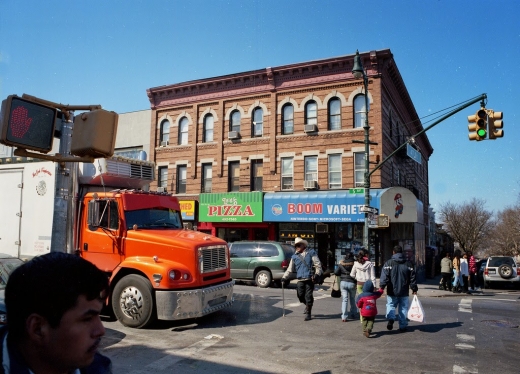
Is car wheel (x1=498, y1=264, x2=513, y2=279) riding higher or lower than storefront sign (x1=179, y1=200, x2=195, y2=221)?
lower

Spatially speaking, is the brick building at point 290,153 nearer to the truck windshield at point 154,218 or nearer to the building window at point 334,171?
the building window at point 334,171

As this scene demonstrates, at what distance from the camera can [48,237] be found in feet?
27.0

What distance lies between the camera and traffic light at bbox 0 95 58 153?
354cm

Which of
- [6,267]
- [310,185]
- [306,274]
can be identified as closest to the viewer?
[6,267]

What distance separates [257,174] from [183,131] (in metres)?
6.34

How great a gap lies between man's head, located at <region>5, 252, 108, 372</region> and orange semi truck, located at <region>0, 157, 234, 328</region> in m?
6.65

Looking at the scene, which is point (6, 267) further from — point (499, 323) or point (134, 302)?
point (499, 323)

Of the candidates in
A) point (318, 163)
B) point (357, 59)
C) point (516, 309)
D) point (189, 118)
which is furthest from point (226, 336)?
point (189, 118)

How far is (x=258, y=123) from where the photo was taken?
998 inches

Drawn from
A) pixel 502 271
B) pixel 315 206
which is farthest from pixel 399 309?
pixel 502 271

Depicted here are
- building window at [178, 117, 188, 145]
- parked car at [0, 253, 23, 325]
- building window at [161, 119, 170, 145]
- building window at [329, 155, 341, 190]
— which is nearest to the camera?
parked car at [0, 253, 23, 325]

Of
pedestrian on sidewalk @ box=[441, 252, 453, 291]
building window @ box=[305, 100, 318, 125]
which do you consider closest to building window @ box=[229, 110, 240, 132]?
building window @ box=[305, 100, 318, 125]

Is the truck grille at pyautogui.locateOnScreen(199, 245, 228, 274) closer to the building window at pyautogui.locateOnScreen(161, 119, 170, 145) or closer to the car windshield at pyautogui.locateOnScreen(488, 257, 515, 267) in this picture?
the car windshield at pyautogui.locateOnScreen(488, 257, 515, 267)

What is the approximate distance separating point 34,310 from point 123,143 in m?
30.3
